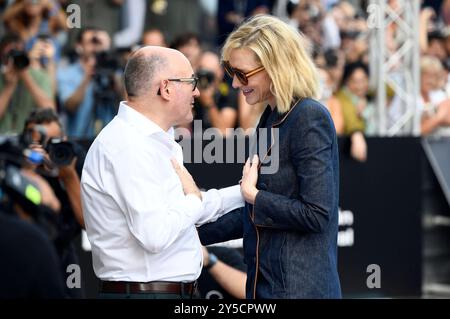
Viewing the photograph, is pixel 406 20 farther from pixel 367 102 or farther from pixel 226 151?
pixel 226 151

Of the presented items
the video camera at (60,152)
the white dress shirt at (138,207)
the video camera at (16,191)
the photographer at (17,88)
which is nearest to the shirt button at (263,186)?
the white dress shirt at (138,207)

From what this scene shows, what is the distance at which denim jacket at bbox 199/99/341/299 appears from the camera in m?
3.51

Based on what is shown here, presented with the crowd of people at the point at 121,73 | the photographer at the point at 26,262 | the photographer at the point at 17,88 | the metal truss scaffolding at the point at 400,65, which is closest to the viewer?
the photographer at the point at 26,262

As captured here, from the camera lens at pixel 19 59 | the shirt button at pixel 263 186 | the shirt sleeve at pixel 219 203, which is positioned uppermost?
the camera lens at pixel 19 59

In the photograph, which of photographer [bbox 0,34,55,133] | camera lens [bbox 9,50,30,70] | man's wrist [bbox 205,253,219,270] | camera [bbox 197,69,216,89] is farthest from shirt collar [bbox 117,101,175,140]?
camera [bbox 197,69,216,89]

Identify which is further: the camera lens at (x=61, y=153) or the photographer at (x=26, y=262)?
the camera lens at (x=61, y=153)

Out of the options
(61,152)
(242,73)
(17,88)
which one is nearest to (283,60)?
(242,73)

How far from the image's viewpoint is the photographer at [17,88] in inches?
298

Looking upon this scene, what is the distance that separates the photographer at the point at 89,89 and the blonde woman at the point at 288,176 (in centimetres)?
426

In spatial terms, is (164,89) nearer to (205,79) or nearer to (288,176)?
(288,176)

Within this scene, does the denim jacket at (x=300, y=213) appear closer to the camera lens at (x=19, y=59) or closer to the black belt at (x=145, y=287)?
the black belt at (x=145, y=287)

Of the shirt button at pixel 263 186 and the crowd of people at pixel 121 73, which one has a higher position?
the crowd of people at pixel 121 73

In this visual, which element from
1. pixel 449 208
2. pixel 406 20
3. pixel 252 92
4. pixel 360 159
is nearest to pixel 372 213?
pixel 360 159

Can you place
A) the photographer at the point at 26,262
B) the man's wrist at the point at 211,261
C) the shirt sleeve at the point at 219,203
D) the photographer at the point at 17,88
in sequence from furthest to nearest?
the photographer at the point at 17,88 < the man's wrist at the point at 211,261 < the shirt sleeve at the point at 219,203 < the photographer at the point at 26,262
